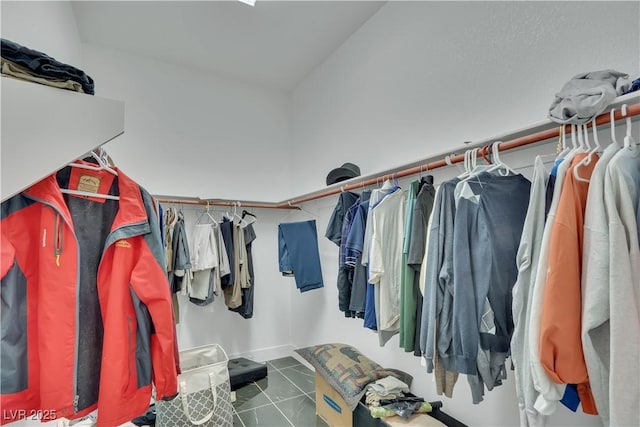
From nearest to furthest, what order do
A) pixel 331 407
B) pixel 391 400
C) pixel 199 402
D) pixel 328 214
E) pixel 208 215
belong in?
pixel 391 400
pixel 199 402
pixel 331 407
pixel 328 214
pixel 208 215

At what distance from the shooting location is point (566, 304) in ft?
2.83

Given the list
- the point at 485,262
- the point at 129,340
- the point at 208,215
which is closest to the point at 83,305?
the point at 129,340

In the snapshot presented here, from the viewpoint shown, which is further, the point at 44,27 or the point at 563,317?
the point at 44,27

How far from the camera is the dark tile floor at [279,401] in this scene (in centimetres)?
219

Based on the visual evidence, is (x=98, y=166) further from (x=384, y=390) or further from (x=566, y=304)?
(x=384, y=390)

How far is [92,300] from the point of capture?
1051 mm

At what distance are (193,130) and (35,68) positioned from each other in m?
2.48

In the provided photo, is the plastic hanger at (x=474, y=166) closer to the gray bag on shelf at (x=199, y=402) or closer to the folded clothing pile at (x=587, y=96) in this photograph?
the folded clothing pile at (x=587, y=96)

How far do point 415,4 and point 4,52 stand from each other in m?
2.29

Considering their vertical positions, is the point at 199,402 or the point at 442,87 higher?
the point at 442,87

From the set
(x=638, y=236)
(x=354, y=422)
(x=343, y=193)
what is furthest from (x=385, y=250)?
(x=354, y=422)

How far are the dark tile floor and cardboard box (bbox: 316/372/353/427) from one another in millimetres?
85

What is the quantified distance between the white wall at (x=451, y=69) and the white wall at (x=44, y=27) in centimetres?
202

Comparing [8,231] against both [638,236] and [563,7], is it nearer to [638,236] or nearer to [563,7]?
[638,236]
